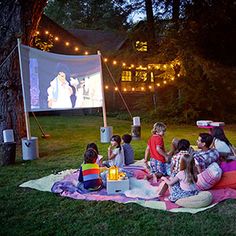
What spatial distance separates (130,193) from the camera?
4.54 m

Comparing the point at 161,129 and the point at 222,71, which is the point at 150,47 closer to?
the point at 222,71

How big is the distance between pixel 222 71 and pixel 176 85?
6.96 feet

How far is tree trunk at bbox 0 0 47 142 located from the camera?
8570 millimetres

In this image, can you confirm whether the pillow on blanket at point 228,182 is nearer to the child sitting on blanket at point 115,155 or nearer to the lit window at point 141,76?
the child sitting on blanket at point 115,155

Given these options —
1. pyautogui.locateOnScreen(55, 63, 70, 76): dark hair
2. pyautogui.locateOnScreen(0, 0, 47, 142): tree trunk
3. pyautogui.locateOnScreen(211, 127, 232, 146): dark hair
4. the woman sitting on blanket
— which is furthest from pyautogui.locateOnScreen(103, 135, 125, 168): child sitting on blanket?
pyautogui.locateOnScreen(0, 0, 47, 142): tree trunk

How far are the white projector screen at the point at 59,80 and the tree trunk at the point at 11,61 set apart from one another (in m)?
1.32

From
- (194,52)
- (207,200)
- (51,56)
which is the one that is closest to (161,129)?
(207,200)

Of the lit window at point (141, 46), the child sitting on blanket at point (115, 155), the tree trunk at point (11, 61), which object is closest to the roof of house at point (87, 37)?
the lit window at point (141, 46)

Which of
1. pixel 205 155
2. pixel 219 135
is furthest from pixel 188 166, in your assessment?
pixel 219 135

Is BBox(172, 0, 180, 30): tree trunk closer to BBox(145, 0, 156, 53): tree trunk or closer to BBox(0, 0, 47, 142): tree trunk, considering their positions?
BBox(145, 0, 156, 53): tree trunk

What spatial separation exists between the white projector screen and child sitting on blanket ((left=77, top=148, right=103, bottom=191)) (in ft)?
10.8

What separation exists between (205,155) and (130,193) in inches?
51.0

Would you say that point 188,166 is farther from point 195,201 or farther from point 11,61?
point 11,61

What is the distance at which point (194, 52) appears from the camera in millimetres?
12867
